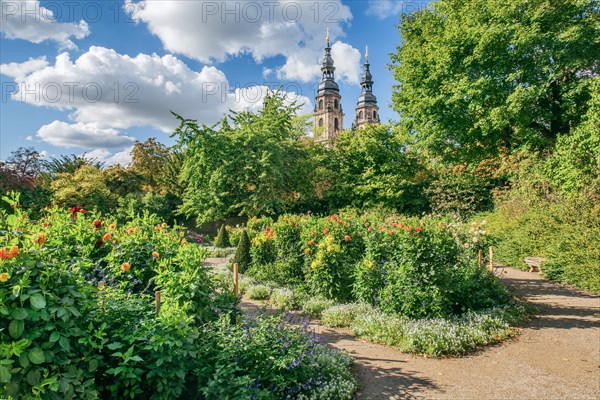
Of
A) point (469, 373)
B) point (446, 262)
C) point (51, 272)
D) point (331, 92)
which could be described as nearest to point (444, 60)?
point (446, 262)

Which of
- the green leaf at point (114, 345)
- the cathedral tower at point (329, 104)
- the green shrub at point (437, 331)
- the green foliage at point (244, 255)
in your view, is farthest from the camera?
the cathedral tower at point (329, 104)

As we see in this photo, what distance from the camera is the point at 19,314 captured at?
203cm

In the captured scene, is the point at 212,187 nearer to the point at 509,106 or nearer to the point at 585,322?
the point at 509,106

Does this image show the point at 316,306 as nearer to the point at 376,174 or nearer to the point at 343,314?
the point at 343,314

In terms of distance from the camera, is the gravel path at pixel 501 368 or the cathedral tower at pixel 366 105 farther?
the cathedral tower at pixel 366 105

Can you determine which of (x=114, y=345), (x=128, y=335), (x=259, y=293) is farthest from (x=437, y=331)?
(x=114, y=345)

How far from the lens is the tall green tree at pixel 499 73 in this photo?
40.0ft

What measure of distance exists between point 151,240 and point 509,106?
1317cm

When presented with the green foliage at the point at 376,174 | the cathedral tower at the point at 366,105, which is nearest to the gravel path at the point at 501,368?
the green foliage at the point at 376,174

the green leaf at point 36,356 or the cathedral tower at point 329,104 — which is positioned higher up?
the cathedral tower at point 329,104

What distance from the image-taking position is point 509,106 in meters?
12.4

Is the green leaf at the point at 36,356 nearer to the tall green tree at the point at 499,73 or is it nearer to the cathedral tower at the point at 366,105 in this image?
the tall green tree at the point at 499,73

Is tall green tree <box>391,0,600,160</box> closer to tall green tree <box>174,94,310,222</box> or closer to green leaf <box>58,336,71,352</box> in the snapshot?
tall green tree <box>174,94,310,222</box>

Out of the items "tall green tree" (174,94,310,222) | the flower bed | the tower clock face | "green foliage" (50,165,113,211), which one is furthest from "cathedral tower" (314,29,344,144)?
the flower bed
